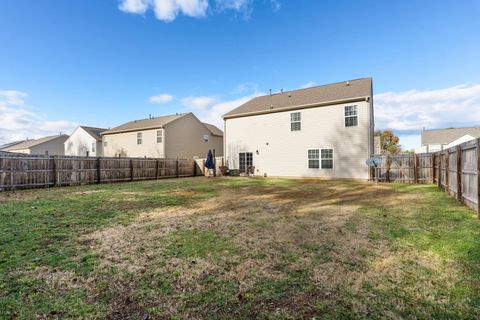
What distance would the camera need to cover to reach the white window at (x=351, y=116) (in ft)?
51.2

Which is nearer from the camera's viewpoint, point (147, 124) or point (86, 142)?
point (147, 124)

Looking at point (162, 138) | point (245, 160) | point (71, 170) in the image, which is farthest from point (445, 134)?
point (71, 170)

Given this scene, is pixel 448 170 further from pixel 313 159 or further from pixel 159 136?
pixel 159 136

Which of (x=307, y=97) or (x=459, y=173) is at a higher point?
(x=307, y=97)

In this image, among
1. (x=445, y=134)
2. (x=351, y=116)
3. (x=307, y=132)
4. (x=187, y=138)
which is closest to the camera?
(x=351, y=116)

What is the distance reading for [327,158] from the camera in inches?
652

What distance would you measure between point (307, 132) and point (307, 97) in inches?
Answer: 115

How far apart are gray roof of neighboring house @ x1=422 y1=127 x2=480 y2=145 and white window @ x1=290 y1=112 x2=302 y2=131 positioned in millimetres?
38744

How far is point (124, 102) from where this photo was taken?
24859mm

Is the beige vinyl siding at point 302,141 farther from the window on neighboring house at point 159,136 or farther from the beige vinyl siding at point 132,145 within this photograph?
the beige vinyl siding at point 132,145

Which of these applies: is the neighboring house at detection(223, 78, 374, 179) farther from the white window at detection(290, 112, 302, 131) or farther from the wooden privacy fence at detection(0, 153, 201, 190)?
the wooden privacy fence at detection(0, 153, 201, 190)

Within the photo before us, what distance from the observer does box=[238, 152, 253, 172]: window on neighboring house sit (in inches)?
785

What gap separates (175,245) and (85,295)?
1.54 m

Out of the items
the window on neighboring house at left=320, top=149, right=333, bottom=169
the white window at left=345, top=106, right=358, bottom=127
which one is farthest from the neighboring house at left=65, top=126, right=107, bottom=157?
the white window at left=345, top=106, right=358, bottom=127
